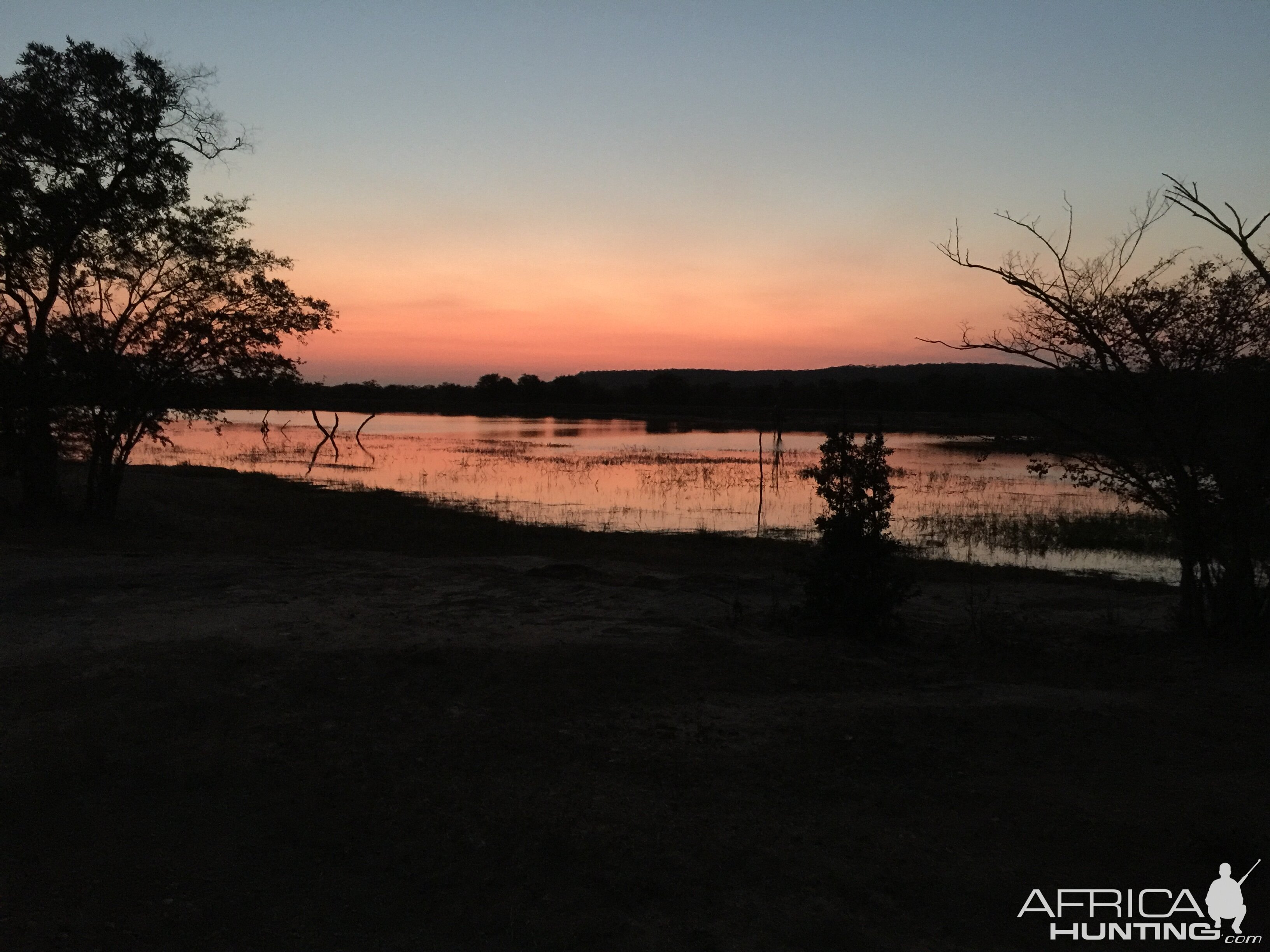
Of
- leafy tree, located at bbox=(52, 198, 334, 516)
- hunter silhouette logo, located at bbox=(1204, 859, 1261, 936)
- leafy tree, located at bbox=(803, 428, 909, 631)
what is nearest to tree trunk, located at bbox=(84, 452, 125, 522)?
leafy tree, located at bbox=(52, 198, 334, 516)

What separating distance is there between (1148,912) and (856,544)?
5.46m

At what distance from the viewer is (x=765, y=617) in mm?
10562

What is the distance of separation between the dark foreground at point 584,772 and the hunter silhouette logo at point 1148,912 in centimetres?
8

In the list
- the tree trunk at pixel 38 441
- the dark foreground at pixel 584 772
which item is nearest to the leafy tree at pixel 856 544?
the dark foreground at pixel 584 772

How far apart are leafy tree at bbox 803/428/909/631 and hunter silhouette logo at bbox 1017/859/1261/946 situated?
5.18 meters

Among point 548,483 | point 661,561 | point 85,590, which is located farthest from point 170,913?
point 548,483

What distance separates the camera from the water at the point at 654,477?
23.4m

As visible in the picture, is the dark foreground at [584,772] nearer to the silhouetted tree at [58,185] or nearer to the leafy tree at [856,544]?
the leafy tree at [856,544]

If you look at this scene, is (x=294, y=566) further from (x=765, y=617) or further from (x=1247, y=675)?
(x=1247, y=675)

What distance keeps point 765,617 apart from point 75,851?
740 cm

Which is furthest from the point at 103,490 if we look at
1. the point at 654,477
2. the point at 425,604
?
the point at 654,477

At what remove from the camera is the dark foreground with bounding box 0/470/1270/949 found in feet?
13.9

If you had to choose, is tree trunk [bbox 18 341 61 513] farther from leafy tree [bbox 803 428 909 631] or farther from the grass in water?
the grass in water

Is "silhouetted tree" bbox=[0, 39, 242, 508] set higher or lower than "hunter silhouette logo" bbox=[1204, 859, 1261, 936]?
higher
